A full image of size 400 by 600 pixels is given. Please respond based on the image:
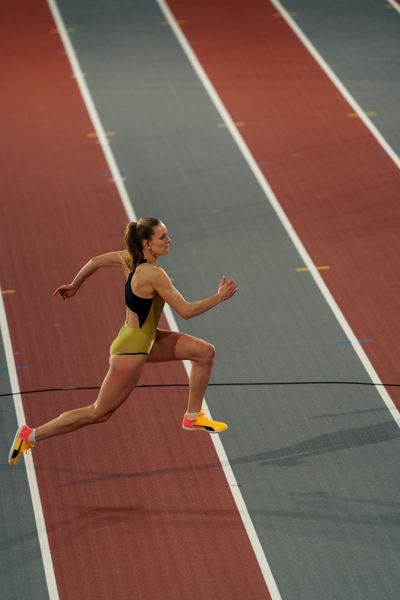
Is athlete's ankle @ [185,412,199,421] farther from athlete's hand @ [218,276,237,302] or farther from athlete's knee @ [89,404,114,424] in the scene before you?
athlete's hand @ [218,276,237,302]

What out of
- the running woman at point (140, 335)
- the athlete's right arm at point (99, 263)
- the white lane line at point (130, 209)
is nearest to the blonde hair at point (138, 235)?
the running woman at point (140, 335)

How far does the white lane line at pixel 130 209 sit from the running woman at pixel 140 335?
1.97 feet

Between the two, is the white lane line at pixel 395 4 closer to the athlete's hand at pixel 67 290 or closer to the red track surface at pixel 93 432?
the red track surface at pixel 93 432

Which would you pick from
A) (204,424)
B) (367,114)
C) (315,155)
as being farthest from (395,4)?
(204,424)

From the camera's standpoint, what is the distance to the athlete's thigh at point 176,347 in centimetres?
823

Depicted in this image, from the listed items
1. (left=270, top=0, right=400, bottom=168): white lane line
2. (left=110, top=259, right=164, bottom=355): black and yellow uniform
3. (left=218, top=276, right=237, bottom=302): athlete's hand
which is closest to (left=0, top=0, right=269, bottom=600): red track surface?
(left=110, top=259, right=164, bottom=355): black and yellow uniform

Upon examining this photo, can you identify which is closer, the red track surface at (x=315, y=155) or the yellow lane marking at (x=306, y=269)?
the red track surface at (x=315, y=155)

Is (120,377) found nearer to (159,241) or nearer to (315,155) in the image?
(159,241)

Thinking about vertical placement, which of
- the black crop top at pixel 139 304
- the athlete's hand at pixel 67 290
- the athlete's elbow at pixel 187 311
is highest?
the athlete's elbow at pixel 187 311

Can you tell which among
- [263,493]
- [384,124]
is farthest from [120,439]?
[384,124]

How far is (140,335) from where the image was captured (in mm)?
8070

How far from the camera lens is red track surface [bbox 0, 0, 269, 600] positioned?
768 cm

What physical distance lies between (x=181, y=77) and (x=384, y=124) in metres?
2.61

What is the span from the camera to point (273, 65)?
15211 millimetres
